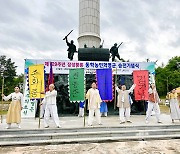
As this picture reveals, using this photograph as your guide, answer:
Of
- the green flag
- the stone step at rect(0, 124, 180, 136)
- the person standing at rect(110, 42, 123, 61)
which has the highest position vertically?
the person standing at rect(110, 42, 123, 61)

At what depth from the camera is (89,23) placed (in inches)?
619

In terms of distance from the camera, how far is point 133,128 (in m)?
6.83

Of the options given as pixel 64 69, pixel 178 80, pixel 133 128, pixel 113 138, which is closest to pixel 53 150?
pixel 113 138

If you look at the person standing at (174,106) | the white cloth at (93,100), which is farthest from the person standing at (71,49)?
the person standing at (174,106)

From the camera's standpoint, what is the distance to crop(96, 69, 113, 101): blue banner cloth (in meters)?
10.2

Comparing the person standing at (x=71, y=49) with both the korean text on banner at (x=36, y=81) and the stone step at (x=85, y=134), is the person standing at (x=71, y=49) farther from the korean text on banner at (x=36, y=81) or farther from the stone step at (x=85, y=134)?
the stone step at (x=85, y=134)

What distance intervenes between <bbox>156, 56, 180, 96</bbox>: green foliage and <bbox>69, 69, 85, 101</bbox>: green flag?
2976 centimetres

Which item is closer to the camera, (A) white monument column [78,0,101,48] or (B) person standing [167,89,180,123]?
(B) person standing [167,89,180,123]

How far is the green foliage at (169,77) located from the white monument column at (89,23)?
2322 cm

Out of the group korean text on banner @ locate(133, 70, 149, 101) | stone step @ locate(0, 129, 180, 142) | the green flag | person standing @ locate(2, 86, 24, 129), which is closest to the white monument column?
korean text on banner @ locate(133, 70, 149, 101)

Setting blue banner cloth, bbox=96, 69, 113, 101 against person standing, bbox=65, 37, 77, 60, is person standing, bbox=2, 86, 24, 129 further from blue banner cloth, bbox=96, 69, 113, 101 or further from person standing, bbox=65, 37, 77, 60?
person standing, bbox=65, 37, 77, 60

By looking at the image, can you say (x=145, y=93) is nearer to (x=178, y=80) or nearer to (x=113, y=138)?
(x=113, y=138)

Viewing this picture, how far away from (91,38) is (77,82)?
24.7ft

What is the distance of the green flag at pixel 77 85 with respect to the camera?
853 cm
